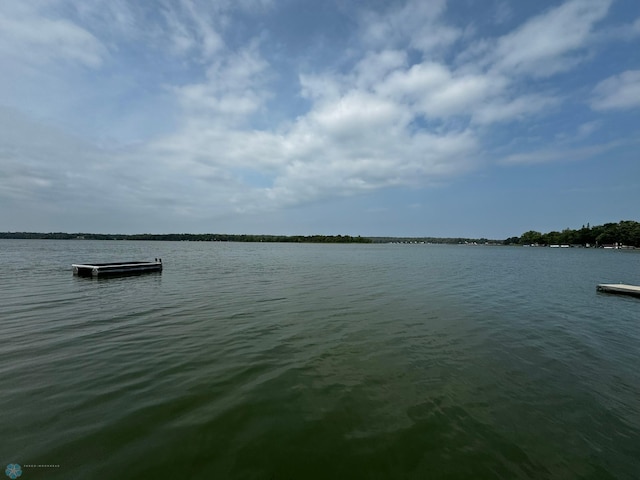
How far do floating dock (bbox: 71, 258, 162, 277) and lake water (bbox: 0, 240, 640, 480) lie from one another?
1722cm

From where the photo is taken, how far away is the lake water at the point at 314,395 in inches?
227

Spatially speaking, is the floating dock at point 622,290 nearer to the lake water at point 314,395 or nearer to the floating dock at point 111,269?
the lake water at point 314,395

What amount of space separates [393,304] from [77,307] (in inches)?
753

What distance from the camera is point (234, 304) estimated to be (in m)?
19.7

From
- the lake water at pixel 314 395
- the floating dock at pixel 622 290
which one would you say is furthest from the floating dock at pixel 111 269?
the floating dock at pixel 622 290

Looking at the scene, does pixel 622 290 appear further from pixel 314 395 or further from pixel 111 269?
pixel 111 269

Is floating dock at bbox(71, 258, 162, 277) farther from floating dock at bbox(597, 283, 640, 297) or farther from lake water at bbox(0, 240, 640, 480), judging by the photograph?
floating dock at bbox(597, 283, 640, 297)

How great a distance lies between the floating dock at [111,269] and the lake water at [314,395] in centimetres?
1722

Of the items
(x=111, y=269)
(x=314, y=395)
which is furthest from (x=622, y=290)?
(x=111, y=269)

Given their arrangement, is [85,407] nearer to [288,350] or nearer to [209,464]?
[209,464]

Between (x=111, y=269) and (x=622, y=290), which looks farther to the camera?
(x=111, y=269)

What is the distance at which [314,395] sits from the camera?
27.0ft

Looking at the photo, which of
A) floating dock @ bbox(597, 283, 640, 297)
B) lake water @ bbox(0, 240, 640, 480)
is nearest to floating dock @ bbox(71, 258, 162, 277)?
lake water @ bbox(0, 240, 640, 480)

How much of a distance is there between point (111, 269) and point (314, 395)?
35.6 metres
